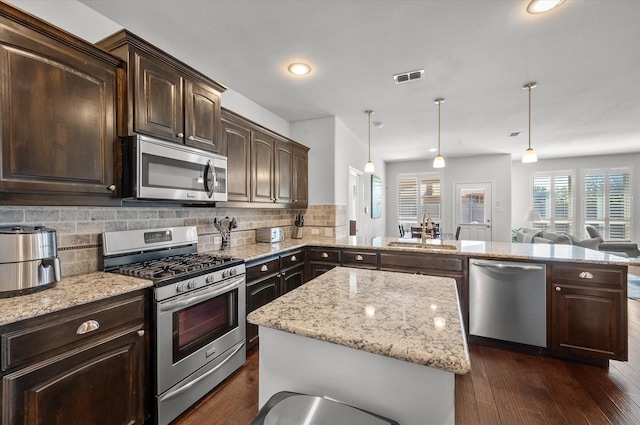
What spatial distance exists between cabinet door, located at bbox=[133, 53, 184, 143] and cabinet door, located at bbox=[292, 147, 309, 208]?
6.07 feet

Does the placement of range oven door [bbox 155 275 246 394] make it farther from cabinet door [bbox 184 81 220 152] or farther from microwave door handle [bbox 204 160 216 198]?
cabinet door [bbox 184 81 220 152]

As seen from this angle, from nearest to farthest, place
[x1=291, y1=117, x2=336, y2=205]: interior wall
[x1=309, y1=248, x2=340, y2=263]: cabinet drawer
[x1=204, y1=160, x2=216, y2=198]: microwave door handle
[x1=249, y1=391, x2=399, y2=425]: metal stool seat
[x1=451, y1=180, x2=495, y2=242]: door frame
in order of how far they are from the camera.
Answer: [x1=249, y1=391, x2=399, y2=425]: metal stool seat < [x1=204, y1=160, x2=216, y2=198]: microwave door handle < [x1=309, y1=248, x2=340, y2=263]: cabinet drawer < [x1=291, y1=117, x2=336, y2=205]: interior wall < [x1=451, y1=180, x2=495, y2=242]: door frame

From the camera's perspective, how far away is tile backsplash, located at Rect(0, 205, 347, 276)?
5.38 feet

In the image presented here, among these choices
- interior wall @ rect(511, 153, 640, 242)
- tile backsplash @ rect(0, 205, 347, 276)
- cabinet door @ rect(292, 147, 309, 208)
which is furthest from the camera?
interior wall @ rect(511, 153, 640, 242)

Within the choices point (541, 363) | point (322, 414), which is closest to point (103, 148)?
point (322, 414)

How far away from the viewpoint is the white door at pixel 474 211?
23.2ft

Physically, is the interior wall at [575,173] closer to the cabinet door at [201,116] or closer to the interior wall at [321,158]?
the interior wall at [321,158]

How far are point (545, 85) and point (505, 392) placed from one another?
2981 millimetres

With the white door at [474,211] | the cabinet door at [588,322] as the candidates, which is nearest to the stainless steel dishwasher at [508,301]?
the cabinet door at [588,322]

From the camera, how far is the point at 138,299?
1.57 m

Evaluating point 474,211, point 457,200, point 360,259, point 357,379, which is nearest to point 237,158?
point 360,259

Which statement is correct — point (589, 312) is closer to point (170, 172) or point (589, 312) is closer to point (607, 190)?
point (170, 172)

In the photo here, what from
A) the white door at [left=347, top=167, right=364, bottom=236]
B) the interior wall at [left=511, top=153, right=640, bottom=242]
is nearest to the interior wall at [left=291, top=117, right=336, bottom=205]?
the white door at [left=347, top=167, right=364, bottom=236]

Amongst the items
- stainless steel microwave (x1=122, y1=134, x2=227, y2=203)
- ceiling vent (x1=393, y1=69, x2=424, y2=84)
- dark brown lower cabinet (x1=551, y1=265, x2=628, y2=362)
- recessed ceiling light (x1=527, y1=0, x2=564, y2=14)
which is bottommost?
dark brown lower cabinet (x1=551, y1=265, x2=628, y2=362)
